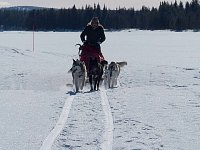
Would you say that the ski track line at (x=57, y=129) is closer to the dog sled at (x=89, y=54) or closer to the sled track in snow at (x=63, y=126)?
the sled track in snow at (x=63, y=126)

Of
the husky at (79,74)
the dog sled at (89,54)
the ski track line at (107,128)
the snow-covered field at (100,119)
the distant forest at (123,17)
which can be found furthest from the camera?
the distant forest at (123,17)

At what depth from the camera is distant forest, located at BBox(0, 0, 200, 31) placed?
101750 millimetres

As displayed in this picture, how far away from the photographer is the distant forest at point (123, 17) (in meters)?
102

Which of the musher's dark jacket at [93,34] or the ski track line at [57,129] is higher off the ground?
the musher's dark jacket at [93,34]

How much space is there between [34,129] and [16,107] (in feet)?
6.99

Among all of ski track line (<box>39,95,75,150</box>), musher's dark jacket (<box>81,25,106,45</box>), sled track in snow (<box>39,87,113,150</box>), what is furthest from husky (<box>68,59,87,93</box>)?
ski track line (<box>39,95,75,150</box>)

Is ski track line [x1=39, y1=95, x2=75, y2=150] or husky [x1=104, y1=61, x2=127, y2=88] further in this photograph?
husky [x1=104, y1=61, x2=127, y2=88]

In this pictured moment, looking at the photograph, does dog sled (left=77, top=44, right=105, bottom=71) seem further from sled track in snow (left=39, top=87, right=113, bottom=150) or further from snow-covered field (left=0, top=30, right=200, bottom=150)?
sled track in snow (left=39, top=87, right=113, bottom=150)

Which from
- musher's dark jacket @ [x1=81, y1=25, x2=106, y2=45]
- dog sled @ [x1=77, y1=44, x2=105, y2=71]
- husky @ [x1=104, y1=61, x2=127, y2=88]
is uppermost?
musher's dark jacket @ [x1=81, y1=25, x2=106, y2=45]

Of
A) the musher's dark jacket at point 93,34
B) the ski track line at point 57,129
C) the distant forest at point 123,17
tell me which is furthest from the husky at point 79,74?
the distant forest at point 123,17

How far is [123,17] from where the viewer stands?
12025cm

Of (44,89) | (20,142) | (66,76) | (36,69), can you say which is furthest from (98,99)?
(36,69)

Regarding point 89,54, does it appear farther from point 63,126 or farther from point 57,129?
point 57,129

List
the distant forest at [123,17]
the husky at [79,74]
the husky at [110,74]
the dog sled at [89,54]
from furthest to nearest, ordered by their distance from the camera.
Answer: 1. the distant forest at [123,17]
2. the husky at [110,74]
3. the dog sled at [89,54]
4. the husky at [79,74]
